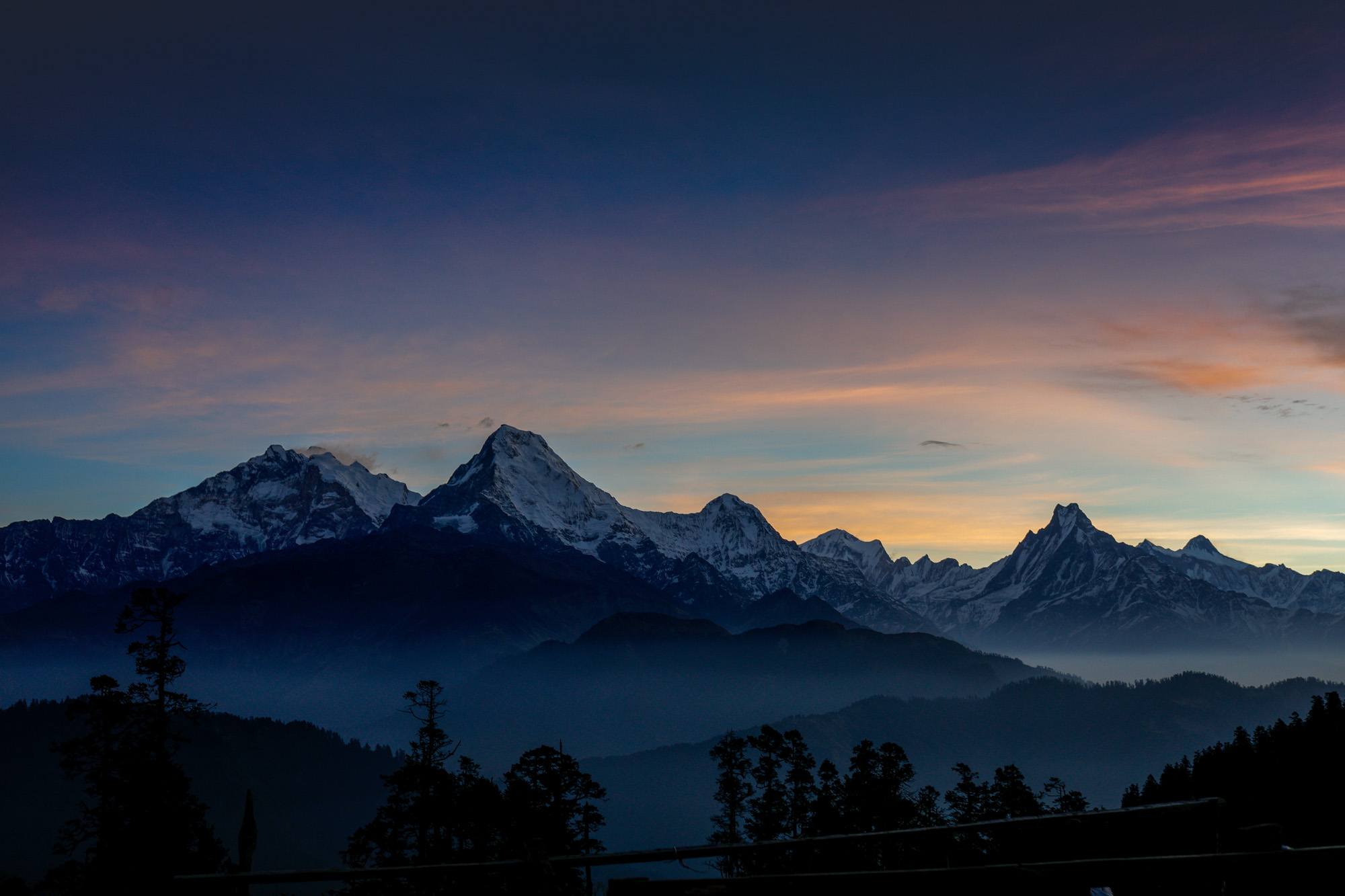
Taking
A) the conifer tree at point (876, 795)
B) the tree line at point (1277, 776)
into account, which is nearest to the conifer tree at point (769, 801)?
the conifer tree at point (876, 795)

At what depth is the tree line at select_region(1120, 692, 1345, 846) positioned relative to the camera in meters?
90.6

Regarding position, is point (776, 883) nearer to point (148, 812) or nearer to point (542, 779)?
point (148, 812)

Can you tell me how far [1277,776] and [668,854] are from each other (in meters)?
142

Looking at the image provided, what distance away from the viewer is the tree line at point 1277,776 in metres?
90.6

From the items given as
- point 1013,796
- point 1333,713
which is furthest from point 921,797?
point 1333,713

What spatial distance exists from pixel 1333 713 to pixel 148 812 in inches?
6488

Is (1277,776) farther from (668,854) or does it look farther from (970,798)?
(668,854)

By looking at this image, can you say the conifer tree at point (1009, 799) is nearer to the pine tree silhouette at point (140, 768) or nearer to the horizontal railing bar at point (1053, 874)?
the pine tree silhouette at point (140, 768)

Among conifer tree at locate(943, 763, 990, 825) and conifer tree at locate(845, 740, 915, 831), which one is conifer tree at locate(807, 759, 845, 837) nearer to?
conifer tree at locate(845, 740, 915, 831)

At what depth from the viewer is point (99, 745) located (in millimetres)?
47906

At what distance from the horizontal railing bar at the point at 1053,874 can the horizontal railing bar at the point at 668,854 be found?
4432mm

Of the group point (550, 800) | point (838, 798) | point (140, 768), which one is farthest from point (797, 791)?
point (140, 768)

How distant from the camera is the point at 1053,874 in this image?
1016cm

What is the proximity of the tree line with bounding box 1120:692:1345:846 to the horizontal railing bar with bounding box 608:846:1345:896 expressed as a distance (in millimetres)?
77610
